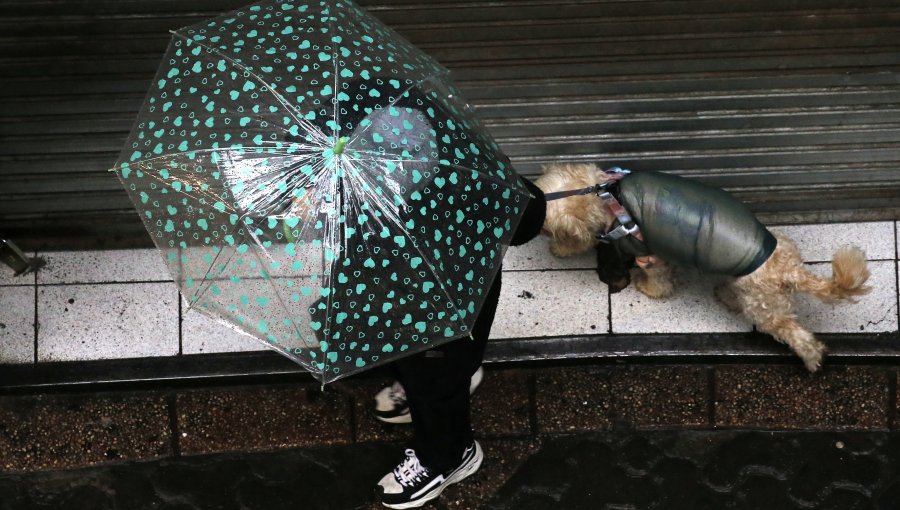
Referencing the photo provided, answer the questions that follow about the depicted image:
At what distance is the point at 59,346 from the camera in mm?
4551

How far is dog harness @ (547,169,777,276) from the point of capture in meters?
3.63

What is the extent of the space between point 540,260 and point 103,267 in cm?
241

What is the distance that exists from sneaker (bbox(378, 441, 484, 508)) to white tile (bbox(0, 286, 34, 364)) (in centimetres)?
207

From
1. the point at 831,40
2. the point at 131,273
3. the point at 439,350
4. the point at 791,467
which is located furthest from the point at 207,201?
the point at 791,467

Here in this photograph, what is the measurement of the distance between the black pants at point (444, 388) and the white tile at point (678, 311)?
1083mm

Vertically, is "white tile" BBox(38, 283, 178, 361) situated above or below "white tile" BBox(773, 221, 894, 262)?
below

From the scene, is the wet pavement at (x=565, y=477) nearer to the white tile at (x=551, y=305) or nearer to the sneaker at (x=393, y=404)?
the sneaker at (x=393, y=404)

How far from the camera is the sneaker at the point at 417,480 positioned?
4.24 m

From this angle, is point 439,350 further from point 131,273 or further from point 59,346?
point 59,346

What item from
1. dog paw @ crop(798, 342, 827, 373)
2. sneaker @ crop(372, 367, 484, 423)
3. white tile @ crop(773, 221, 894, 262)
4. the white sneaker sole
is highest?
white tile @ crop(773, 221, 894, 262)

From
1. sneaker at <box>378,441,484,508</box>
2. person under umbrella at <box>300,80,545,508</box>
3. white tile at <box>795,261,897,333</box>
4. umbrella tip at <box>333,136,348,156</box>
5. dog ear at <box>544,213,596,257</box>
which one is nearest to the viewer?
umbrella tip at <box>333,136,348,156</box>

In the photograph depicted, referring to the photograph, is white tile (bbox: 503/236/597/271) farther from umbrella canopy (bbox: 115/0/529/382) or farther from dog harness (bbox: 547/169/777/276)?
umbrella canopy (bbox: 115/0/529/382)

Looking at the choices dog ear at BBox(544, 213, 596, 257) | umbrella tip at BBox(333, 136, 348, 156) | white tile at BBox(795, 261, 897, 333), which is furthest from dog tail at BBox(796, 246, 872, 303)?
umbrella tip at BBox(333, 136, 348, 156)

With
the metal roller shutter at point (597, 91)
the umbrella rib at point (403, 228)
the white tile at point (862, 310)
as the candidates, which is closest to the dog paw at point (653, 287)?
the metal roller shutter at point (597, 91)
